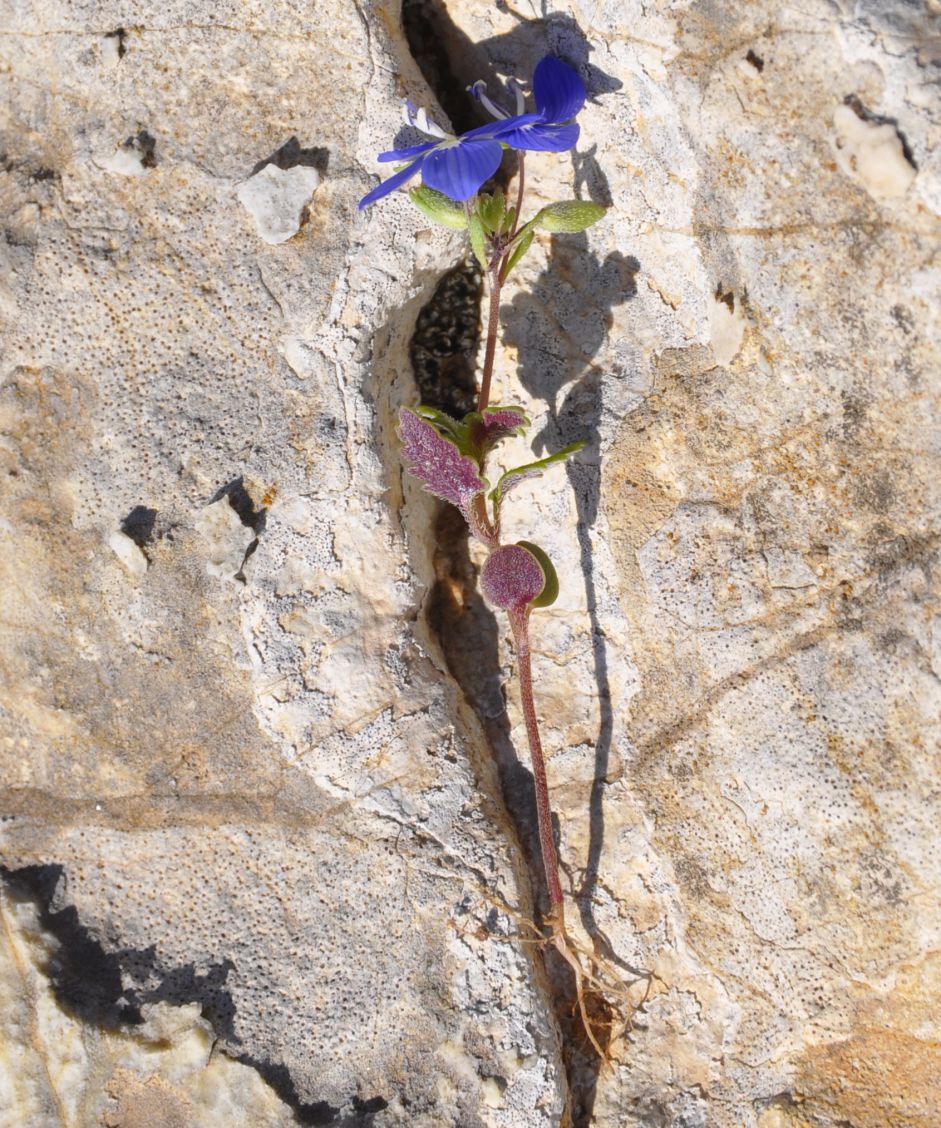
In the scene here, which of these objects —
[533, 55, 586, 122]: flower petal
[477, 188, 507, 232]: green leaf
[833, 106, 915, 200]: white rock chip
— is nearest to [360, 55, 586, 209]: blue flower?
[533, 55, 586, 122]: flower petal

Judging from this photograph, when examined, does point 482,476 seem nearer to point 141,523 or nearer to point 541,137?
point 541,137

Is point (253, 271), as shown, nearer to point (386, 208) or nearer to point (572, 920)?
point (386, 208)

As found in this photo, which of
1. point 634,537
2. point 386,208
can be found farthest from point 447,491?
point 386,208

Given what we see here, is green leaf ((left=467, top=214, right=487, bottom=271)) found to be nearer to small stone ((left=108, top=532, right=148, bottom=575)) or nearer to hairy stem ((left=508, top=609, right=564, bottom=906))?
hairy stem ((left=508, top=609, right=564, bottom=906))

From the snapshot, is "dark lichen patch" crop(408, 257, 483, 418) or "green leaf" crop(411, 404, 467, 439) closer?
"green leaf" crop(411, 404, 467, 439)

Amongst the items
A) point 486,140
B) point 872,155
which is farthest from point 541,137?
point 872,155
